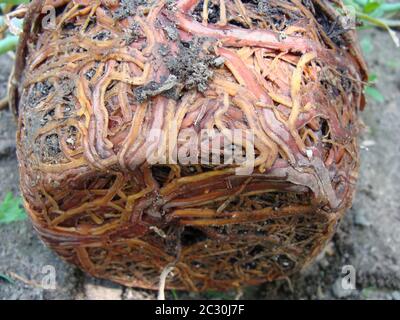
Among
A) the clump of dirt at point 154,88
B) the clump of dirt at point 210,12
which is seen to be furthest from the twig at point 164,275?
the clump of dirt at point 210,12

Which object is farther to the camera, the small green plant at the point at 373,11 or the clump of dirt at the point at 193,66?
the small green plant at the point at 373,11

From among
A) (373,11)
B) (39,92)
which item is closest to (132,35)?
(39,92)

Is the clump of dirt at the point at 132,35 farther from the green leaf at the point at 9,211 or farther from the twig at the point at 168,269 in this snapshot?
the green leaf at the point at 9,211

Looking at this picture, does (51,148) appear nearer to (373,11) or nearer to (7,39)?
(7,39)

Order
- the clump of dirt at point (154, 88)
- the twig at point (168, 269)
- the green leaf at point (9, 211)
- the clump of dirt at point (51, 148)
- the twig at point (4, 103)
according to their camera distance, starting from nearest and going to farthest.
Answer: the clump of dirt at point (154, 88), the clump of dirt at point (51, 148), the twig at point (168, 269), the green leaf at point (9, 211), the twig at point (4, 103)

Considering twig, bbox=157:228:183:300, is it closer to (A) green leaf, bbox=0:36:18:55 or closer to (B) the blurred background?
(B) the blurred background

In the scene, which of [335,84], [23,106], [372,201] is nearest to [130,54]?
[23,106]

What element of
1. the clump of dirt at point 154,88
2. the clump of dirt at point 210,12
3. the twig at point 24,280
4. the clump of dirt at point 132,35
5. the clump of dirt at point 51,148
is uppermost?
the clump of dirt at point 210,12

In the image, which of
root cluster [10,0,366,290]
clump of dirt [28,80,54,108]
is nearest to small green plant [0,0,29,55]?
root cluster [10,0,366,290]

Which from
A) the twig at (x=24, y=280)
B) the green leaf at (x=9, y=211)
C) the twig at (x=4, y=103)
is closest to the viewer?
the green leaf at (x=9, y=211)
